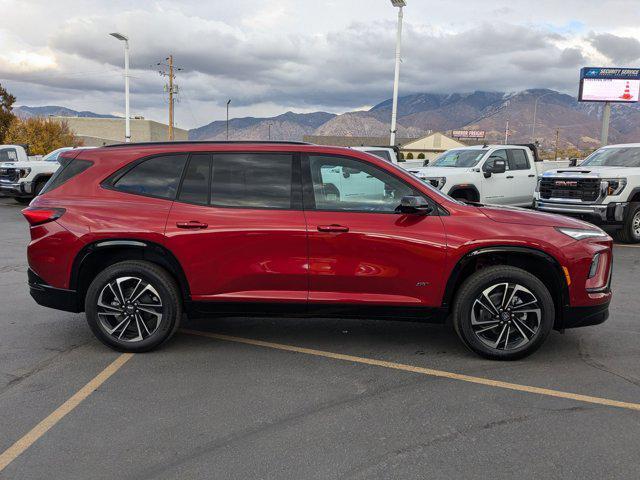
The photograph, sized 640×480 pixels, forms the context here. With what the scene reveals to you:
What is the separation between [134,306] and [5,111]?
52.3 metres

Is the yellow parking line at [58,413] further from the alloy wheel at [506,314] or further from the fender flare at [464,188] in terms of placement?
the fender flare at [464,188]

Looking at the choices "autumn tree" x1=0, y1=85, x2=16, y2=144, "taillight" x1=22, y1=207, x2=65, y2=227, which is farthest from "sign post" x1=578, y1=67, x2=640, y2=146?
"autumn tree" x1=0, y1=85, x2=16, y2=144

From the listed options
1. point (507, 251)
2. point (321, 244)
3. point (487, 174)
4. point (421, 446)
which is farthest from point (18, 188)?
point (421, 446)

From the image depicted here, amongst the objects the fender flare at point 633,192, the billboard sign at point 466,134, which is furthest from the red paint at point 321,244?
the billboard sign at point 466,134

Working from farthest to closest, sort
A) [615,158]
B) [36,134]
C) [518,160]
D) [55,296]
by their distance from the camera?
[36,134] → [518,160] → [615,158] → [55,296]

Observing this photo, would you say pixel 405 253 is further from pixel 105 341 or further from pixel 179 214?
pixel 105 341

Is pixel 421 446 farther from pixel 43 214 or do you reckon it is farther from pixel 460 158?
pixel 460 158

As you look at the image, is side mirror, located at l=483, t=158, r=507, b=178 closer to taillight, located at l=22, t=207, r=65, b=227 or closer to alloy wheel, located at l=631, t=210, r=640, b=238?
alloy wheel, located at l=631, t=210, r=640, b=238

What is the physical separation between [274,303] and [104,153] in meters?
2.05

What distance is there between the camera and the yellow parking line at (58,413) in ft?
10.1

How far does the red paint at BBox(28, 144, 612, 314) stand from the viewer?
4410mm

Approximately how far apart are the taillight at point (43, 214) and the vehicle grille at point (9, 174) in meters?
14.7

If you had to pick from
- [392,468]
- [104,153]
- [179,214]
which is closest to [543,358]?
[392,468]

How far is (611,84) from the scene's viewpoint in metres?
30.7
